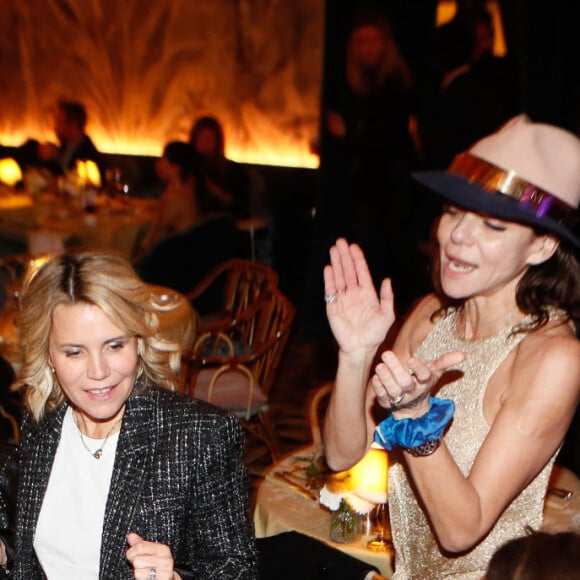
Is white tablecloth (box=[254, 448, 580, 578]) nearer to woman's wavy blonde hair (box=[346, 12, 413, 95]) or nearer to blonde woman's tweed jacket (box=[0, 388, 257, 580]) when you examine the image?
blonde woman's tweed jacket (box=[0, 388, 257, 580])

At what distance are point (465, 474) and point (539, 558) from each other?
1.63 feet

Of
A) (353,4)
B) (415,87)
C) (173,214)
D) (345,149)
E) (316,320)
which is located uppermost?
(353,4)

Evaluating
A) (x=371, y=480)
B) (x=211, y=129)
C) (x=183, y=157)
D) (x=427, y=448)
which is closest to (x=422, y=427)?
(x=427, y=448)

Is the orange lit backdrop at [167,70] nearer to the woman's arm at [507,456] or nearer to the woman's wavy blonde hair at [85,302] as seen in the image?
the woman's wavy blonde hair at [85,302]

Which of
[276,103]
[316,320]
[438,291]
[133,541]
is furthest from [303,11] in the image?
[133,541]

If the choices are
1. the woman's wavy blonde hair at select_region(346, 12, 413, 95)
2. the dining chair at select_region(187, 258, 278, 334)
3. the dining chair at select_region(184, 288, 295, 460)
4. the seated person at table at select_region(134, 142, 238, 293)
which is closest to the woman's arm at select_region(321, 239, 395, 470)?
the dining chair at select_region(184, 288, 295, 460)

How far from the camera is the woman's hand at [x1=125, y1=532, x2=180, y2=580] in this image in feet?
5.68

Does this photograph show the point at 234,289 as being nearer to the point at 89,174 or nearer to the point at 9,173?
the point at 89,174

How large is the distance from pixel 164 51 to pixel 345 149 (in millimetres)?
2927

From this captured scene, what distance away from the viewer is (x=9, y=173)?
6.87 metres

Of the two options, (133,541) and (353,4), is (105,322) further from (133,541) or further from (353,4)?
(353,4)

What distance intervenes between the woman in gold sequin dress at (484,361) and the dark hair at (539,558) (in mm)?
293

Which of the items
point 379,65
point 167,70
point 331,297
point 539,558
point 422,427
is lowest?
point 539,558

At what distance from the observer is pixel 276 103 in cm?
761
